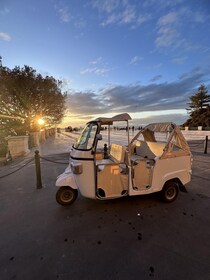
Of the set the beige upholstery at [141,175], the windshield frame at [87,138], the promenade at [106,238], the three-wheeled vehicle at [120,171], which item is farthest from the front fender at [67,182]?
the beige upholstery at [141,175]

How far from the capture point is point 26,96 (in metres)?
20.9

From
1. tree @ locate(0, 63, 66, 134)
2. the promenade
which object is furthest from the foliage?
the promenade

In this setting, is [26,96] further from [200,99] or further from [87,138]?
[200,99]

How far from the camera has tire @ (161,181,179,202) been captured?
12.8 feet

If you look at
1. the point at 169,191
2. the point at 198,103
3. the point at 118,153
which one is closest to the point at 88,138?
the point at 118,153

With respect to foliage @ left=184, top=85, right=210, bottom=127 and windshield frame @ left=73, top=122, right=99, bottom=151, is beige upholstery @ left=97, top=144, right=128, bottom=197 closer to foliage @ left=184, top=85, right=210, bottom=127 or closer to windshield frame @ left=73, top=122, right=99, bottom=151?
windshield frame @ left=73, top=122, right=99, bottom=151

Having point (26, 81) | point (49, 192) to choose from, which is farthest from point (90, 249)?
point (26, 81)

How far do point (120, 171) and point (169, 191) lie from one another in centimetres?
149

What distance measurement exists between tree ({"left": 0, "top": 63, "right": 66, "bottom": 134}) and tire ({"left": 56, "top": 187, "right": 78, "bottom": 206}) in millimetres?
16886

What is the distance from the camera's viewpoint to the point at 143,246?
251 cm

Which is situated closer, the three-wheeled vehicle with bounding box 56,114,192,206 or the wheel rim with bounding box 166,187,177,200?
the three-wheeled vehicle with bounding box 56,114,192,206

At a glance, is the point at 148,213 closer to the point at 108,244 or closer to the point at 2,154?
the point at 108,244

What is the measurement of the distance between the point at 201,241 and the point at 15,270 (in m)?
2.94

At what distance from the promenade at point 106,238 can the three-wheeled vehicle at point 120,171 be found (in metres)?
0.42
